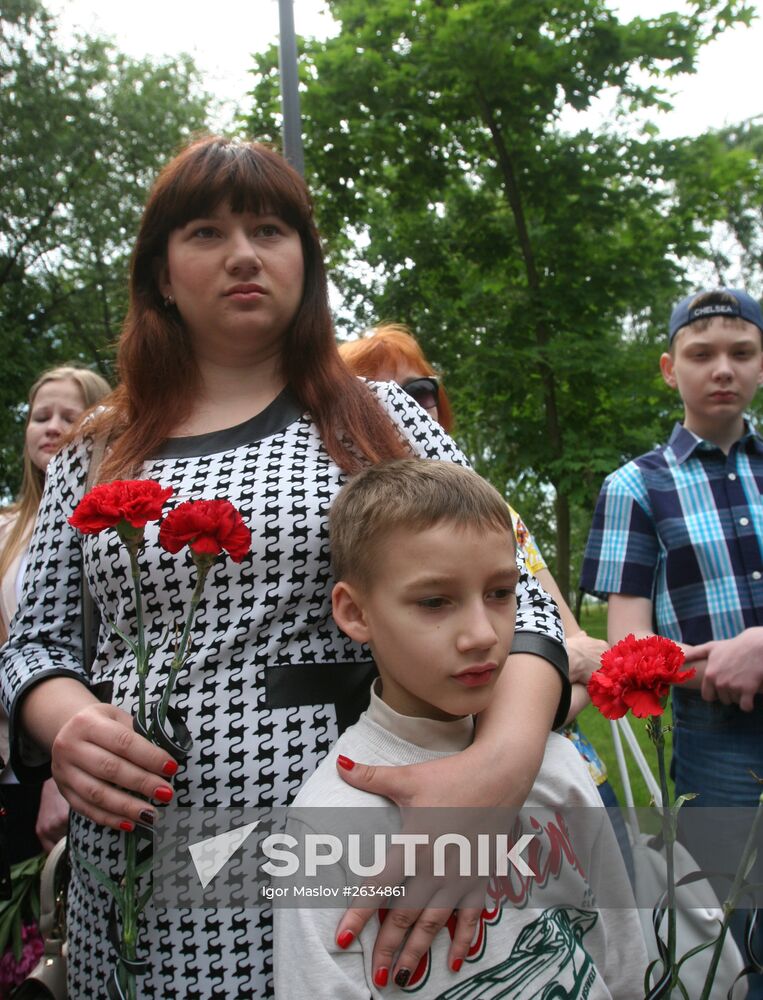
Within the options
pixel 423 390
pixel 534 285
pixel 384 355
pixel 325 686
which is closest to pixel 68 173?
pixel 534 285

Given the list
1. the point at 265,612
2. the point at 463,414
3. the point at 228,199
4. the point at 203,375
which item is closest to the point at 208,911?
the point at 265,612

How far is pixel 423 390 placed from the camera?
3096 mm

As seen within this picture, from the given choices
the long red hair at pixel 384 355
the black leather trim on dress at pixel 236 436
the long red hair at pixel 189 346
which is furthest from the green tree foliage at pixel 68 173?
the black leather trim on dress at pixel 236 436

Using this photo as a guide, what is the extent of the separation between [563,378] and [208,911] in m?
7.06

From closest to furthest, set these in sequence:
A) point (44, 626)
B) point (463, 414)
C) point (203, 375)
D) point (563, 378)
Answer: point (44, 626) → point (203, 375) → point (563, 378) → point (463, 414)

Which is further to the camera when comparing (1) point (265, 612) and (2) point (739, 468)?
(2) point (739, 468)

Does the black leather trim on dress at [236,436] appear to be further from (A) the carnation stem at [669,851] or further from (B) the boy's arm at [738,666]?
(B) the boy's arm at [738,666]

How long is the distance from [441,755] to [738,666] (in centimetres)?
117

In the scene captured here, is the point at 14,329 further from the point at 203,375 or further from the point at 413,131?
the point at 203,375

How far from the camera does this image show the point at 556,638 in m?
1.43

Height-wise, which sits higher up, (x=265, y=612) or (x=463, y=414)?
(x=463, y=414)

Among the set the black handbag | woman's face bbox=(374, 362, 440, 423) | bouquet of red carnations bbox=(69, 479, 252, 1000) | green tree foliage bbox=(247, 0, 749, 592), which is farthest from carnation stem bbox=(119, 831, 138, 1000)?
green tree foliage bbox=(247, 0, 749, 592)

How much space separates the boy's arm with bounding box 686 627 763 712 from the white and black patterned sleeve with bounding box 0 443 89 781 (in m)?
1.44

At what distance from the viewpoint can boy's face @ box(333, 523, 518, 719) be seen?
4.14 feet
